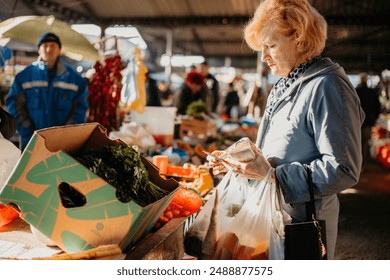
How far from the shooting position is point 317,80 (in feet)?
4.89

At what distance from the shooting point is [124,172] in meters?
1.39

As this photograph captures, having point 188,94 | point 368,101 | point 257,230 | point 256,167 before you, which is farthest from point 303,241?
point 368,101

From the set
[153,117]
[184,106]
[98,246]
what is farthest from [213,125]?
[98,246]

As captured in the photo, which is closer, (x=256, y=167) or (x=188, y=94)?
(x=256, y=167)

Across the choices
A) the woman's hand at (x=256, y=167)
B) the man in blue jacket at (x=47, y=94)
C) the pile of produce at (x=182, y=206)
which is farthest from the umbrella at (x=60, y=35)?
the woman's hand at (x=256, y=167)

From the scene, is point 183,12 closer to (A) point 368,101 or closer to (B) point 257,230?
(A) point 368,101

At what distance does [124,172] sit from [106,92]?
2745 millimetres

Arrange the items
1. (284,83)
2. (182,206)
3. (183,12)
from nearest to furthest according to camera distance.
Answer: (284,83) < (182,206) < (183,12)

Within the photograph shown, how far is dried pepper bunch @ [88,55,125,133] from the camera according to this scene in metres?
4.00

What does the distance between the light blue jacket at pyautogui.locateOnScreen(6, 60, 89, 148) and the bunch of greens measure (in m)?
2.74

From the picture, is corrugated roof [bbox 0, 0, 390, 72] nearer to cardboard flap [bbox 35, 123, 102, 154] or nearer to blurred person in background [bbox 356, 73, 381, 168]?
blurred person in background [bbox 356, 73, 381, 168]
